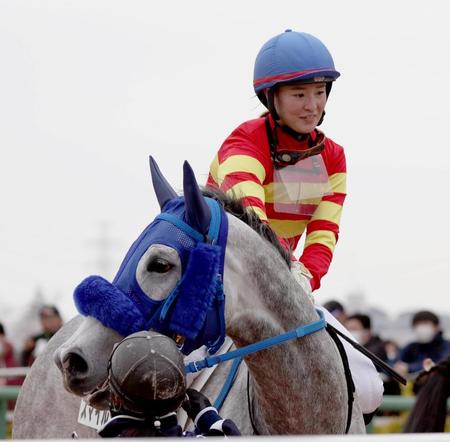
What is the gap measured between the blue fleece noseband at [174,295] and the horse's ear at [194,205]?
25 mm

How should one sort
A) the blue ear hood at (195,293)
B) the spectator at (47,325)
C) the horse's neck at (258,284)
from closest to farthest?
the blue ear hood at (195,293) → the horse's neck at (258,284) → the spectator at (47,325)

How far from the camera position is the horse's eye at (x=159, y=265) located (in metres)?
3.69

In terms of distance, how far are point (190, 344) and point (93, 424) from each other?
126 cm

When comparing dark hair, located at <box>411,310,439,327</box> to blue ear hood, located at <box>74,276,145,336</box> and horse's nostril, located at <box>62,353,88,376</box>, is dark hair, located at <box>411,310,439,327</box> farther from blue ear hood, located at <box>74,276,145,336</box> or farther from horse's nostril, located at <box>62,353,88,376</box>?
A: horse's nostril, located at <box>62,353,88,376</box>

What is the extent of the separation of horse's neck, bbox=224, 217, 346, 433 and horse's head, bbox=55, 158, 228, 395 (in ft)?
0.37

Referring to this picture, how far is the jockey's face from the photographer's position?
4.66 meters

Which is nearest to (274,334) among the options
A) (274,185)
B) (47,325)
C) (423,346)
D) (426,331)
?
(274,185)

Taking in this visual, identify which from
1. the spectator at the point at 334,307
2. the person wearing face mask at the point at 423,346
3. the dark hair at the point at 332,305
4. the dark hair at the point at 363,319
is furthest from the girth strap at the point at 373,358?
the dark hair at the point at 363,319

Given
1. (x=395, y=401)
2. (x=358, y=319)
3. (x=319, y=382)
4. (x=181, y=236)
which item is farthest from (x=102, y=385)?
(x=358, y=319)

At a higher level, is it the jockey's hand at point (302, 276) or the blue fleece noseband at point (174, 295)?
the blue fleece noseband at point (174, 295)

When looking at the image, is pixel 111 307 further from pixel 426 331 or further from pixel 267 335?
pixel 426 331

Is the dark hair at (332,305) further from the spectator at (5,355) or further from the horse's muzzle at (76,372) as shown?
the horse's muzzle at (76,372)

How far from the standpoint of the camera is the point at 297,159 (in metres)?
4.74

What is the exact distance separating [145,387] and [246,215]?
1156mm
